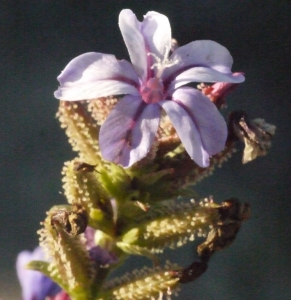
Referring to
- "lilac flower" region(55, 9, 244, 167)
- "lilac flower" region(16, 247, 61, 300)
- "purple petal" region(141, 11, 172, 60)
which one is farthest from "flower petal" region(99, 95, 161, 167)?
"lilac flower" region(16, 247, 61, 300)

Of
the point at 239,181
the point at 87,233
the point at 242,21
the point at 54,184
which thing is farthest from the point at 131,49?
the point at 242,21

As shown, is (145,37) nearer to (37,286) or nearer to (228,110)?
(37,286)

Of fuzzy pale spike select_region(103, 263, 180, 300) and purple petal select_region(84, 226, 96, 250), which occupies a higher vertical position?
purple petal select_region(84, 226, 96, 250)

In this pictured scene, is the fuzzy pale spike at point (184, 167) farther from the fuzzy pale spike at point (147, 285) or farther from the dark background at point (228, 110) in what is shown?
the dark background at point (228, 110)

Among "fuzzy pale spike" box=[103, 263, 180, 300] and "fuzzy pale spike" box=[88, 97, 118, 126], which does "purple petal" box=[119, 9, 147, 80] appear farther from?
"fuzzy pale spike" box=[103, 263, 180, 300]

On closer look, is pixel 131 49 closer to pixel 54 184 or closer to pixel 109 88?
pixel 109 88
